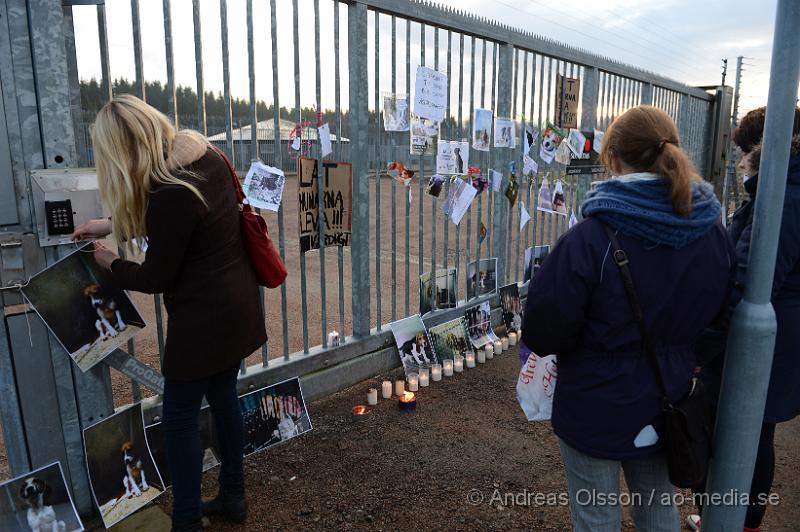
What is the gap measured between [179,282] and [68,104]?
93cm

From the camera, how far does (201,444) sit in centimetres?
304

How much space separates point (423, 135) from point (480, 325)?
1912 millimetres

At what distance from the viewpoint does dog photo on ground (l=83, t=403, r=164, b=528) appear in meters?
2.64

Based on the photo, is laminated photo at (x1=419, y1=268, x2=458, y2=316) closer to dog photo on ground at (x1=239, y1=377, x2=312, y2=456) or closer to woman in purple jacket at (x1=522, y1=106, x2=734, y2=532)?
dog photo on ground at (x1=239, y1=377, x2=312, y2=456)

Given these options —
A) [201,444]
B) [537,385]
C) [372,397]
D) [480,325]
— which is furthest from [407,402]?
[537,385]

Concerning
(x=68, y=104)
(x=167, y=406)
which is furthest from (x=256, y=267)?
(x=68, y=104)

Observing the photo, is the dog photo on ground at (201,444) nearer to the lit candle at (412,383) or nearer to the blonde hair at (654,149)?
the lit candle at (412,383)

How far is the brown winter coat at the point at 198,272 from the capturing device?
2.08 metres

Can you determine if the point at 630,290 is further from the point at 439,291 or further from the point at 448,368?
the point at 439,291

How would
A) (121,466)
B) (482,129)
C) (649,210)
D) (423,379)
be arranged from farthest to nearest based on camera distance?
1. (482,129)
2. (423,379)
3. (121,466)
4. (649,210)

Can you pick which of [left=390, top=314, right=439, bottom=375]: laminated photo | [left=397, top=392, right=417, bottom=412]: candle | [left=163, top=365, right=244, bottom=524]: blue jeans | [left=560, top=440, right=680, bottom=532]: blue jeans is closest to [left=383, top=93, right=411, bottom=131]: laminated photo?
[left=390, top=314, right=439, bottom=375]: laminated photo

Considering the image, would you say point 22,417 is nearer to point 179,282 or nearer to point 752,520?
point 179,282

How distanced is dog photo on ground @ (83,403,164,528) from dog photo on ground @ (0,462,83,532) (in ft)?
0.40

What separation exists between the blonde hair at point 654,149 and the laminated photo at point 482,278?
11.3 feet
